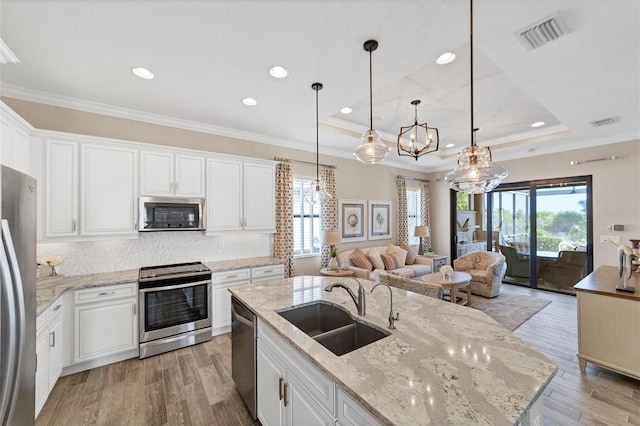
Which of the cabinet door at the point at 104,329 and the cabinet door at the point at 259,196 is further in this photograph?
the cabinet door at the point at 259,196

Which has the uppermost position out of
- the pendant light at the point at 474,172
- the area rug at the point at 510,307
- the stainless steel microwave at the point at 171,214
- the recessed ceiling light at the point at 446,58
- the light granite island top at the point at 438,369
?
the recessed ceiling light at the point at 446,58

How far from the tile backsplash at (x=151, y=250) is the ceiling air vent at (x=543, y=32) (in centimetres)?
392

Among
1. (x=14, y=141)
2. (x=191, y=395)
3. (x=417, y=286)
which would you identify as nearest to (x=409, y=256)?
(x=417, y=286)

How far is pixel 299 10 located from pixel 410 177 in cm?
572

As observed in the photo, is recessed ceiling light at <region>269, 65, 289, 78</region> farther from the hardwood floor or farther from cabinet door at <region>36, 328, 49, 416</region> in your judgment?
the hardwood floor

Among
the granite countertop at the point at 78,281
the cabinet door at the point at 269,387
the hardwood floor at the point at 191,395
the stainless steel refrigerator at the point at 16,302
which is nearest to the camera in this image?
the stainless steel refrigerator at the point at 16,302

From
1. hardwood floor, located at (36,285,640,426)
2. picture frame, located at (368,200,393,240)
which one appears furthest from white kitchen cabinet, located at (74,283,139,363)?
picture frame, located at (368,200,393,240)

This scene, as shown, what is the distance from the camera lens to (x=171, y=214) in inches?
131

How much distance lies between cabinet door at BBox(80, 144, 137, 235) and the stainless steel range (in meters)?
0.68

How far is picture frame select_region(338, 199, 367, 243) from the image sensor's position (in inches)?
216

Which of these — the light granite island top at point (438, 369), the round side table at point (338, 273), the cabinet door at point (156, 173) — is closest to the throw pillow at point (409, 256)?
the round side table at point (338, 273)

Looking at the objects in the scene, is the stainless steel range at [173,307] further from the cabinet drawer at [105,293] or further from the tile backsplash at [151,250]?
the tile backsplash at [151,250]

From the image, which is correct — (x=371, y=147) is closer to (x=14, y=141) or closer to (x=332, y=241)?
(x=332, y=241)

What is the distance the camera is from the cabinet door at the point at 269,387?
1.58 m
